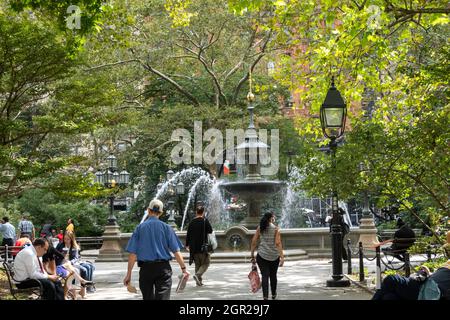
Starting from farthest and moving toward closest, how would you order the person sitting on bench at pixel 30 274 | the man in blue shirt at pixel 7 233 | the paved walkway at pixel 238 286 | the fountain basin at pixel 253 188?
1. the fountain basin at pixel 253 188
2. the man in blue shirt at pixel 7 233
3. the paved walkway at pixel 238 286
4. the person sitting on bench at pixel 30 274

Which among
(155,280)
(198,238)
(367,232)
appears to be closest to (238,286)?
(198,238)

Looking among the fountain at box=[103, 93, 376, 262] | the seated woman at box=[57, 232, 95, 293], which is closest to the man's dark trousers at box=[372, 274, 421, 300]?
the seated woman at box=[57, 232, 95, 293]

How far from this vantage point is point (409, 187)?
1574cm

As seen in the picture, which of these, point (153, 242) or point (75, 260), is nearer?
point (153, 242)

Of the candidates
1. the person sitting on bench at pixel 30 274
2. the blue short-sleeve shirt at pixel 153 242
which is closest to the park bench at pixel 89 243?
the person sitting on bench at pixel 30 274

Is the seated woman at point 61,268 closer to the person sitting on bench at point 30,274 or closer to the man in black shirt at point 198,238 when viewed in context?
the person sitting on bench at point 30,274

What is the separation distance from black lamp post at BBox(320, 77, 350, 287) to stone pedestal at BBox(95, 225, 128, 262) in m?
16.0

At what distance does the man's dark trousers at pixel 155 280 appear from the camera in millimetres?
9555

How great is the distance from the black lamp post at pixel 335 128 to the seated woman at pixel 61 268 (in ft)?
17.6

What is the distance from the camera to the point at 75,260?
16.1m

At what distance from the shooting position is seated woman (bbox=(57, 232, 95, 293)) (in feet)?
51.8

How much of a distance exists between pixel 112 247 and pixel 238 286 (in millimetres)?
15861

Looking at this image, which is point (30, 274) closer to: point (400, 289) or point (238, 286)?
point (400, 289)

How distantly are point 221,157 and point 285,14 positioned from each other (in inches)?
1047
